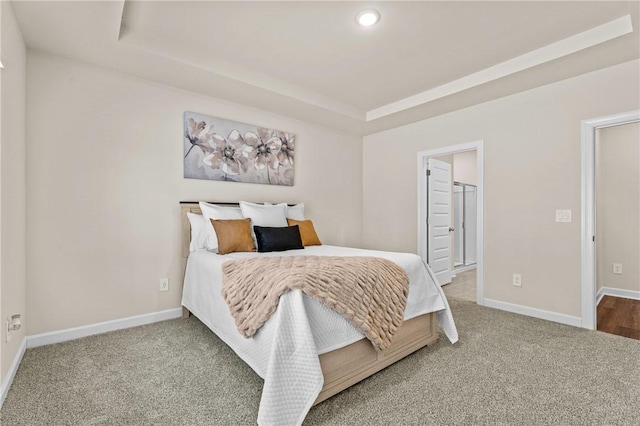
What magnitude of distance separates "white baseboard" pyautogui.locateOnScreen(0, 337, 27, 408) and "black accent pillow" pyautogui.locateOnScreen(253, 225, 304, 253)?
5.78 feet

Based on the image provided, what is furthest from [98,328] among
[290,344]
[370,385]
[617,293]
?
[617,293]

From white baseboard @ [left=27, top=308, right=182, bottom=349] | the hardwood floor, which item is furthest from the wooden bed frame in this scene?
white baseboard @ [left=27, top=308, right=182, bottom=349]

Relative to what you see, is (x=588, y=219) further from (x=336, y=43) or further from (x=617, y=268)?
(x=336, y=43)

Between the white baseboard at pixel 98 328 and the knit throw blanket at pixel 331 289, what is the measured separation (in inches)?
48.8

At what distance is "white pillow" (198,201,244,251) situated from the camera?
291cm

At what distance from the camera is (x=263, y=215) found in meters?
3.23

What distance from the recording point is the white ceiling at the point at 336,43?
209 centimetres

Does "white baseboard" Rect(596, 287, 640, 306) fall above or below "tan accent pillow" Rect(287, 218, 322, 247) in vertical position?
below

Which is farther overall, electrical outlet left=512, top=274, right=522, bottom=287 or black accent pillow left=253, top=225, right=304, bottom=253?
electrical outlet left=512, top=274, right=522, bottom=287

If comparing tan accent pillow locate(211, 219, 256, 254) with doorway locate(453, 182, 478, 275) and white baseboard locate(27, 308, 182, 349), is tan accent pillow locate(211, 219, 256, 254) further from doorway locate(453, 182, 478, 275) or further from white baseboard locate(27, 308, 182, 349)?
doorway locate(453, 182, 478, 275)

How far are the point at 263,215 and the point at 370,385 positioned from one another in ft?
6.28

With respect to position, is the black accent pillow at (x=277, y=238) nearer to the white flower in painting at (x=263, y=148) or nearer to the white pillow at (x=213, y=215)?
the white pillow at (x=213, y=215)

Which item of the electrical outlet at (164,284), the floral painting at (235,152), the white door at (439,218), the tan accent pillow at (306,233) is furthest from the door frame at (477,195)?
the electrical outlet at (164,284)

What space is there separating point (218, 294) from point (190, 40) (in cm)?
196
